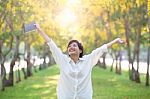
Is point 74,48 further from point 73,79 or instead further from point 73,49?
point 73,79

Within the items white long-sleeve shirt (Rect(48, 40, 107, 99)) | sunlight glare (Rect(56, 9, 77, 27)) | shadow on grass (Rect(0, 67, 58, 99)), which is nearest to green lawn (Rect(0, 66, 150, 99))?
shadow on grass (Rect(0, 67, 58, 99))

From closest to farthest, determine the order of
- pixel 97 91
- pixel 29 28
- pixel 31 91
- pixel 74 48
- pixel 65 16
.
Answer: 1. pixel 29 28
2. pixel 74 48
3. pixel 97 91
4. pixel 31 91
5. pixel 65 16

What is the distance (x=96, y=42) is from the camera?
5681 cm

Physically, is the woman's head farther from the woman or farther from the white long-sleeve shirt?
the white long-sleeve shirt

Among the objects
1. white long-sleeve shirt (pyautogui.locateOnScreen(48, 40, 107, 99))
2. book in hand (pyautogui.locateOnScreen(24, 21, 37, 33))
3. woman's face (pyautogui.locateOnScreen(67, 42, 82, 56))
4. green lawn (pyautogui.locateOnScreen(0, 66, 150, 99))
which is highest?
book in hand (pyautogui.locateOnScreen(24, 21, 37, 33))

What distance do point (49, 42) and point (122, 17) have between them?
2628cm

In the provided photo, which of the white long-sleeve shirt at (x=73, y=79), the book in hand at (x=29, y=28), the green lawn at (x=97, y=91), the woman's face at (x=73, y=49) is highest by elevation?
the book in hand at (x=29, y=28)

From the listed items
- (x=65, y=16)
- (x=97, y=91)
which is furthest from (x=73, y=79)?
(x=65, y=16)

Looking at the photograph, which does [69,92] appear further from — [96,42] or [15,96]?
[96,42]

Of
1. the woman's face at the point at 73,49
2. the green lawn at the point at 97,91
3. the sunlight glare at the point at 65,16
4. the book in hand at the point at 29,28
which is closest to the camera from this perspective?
the book in hand at the point at 29,28

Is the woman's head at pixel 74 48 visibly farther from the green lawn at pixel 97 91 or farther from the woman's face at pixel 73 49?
the green lawn at pixel 97 91

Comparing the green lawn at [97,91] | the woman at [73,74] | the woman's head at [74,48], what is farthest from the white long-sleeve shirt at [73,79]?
the green lawn at [97,91]

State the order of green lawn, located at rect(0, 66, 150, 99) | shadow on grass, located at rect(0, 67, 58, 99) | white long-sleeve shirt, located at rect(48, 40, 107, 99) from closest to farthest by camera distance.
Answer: white long-sleeve shirt, located at rect(48, 40, 107, 99) < green lawn, located at rect(0, 66, 150, 99) < shadow on grass, located at rect(0, 67, 58, 99)

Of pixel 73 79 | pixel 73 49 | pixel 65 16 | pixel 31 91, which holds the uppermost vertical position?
pixel 65 16
